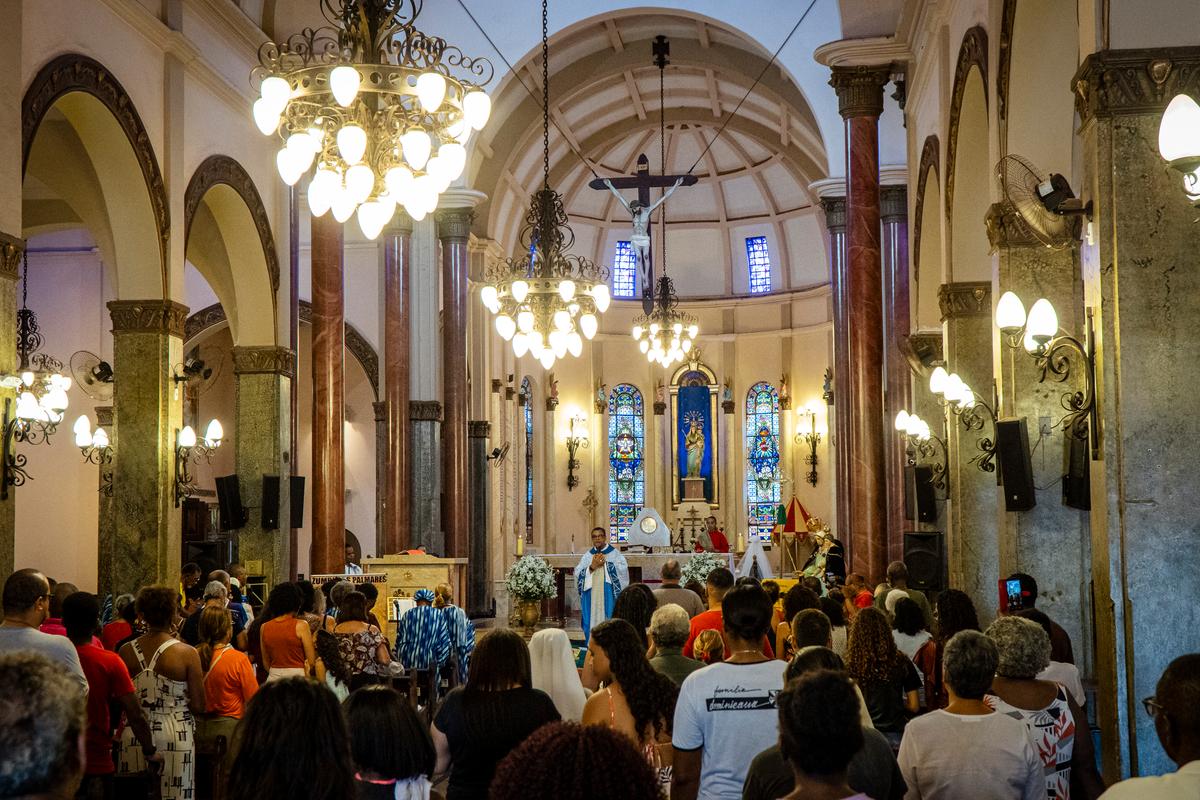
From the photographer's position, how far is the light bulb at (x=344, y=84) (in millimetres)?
7527

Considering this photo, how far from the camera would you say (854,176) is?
14984 millimetres

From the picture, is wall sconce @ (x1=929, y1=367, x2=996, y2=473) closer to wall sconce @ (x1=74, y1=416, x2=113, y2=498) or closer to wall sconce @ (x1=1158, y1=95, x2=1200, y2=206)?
wall sconce @ (x1=1158, y1=95, x2=1200, y2=206)

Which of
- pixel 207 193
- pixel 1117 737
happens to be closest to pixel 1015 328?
pixel 1117 737

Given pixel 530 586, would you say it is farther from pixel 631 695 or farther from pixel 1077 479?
pixel 631 695

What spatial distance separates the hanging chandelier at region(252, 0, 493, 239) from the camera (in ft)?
25.5

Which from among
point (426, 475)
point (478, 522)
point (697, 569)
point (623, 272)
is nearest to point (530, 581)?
point (697, 569)

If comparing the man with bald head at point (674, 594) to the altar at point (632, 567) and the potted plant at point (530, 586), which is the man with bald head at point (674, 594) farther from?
the altar at point (632, 567)

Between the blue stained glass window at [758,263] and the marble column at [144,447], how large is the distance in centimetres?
2140

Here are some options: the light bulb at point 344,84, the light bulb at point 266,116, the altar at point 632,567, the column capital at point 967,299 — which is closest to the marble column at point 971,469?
the column capital at point 967,299

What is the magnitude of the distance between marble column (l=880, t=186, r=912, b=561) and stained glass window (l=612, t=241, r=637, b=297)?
1427 centimetres

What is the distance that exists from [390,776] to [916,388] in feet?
40.9

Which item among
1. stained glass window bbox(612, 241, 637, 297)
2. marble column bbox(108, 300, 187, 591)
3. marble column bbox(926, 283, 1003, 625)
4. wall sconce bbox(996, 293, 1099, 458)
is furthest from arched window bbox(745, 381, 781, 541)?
wall sconce bbox(996, 293, 1099, 458)

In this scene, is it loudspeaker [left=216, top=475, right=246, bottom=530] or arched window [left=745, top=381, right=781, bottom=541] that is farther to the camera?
arched window [left=745, top=381, right=781, bottom=541]

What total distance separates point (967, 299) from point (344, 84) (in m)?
6.73
